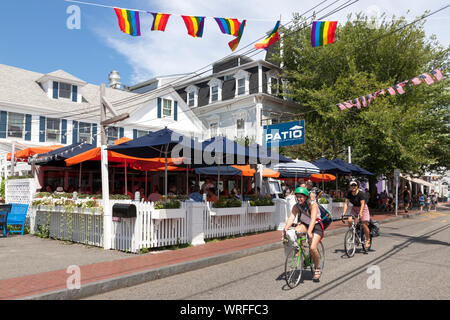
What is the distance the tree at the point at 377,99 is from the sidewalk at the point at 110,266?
1508 centimetres

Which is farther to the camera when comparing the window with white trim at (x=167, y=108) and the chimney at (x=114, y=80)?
the chimney at (x=114, y=80)

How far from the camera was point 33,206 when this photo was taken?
11672 millimetres

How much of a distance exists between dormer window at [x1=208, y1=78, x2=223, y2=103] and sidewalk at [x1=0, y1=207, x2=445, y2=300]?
2207 centimetres

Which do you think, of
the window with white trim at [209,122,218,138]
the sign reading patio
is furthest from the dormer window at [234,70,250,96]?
the sign reading patio

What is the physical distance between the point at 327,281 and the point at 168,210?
4.20 meters

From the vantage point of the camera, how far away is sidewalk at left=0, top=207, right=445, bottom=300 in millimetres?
5203

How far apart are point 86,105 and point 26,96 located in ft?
12.7

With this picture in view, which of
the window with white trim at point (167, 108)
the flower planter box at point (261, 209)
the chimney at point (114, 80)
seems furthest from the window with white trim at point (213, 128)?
the flower planter box at point (261, 209)

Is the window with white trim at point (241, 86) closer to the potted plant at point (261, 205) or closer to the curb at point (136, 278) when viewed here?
the potted plant at point (261, 205)

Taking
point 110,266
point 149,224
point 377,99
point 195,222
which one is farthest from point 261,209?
point 377,99

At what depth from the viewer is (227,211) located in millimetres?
10383

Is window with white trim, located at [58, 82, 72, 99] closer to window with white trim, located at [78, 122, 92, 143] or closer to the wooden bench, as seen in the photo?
window with white trim, located at [78, 122, 92, 143]

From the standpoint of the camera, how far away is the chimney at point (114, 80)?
3748 centimetres
